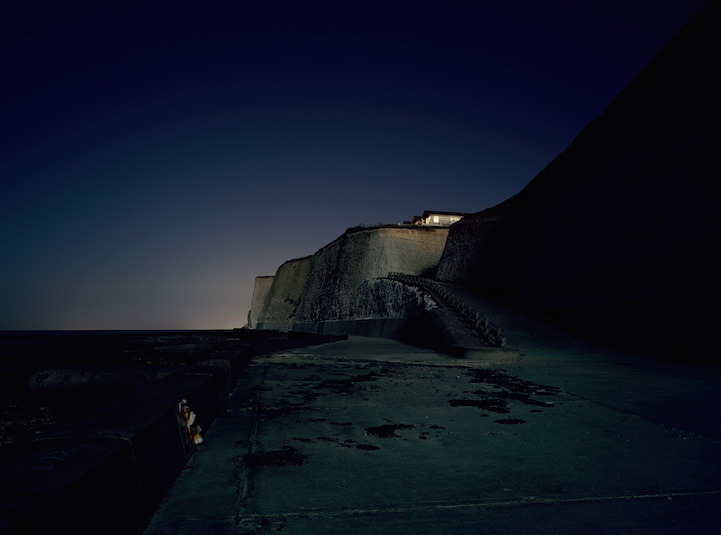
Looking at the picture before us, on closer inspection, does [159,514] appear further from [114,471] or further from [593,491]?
[593,491]

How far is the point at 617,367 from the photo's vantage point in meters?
8.95

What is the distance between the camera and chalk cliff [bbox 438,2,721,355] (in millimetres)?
12766

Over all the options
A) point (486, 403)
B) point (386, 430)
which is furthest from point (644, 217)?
point (386, 430)

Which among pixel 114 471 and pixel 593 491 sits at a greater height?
pixel 114 471

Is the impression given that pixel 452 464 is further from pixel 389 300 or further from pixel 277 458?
pixel 389 300

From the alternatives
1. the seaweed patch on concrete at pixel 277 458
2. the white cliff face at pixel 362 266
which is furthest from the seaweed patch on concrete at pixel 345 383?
the white cliff face at pixel 362 266

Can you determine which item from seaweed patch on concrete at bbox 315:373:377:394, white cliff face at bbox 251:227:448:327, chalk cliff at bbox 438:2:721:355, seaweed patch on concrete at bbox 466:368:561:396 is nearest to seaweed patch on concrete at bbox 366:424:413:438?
seaweed patch on concrete at bbox 315:373:377:394

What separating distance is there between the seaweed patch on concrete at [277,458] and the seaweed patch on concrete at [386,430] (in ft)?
2.48

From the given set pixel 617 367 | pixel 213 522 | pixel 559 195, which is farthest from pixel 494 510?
pixel 559 195

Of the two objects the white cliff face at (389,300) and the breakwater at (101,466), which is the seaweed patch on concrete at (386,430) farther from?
the white cliff face at (389,300)

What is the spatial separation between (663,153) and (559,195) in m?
9.07

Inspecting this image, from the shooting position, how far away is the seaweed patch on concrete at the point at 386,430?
327 cm

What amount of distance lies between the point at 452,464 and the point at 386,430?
91 centimetres

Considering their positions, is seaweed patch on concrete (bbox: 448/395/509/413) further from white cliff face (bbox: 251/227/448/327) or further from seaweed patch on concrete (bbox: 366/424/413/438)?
white cliff face (bbox: 251/227/448/327)
